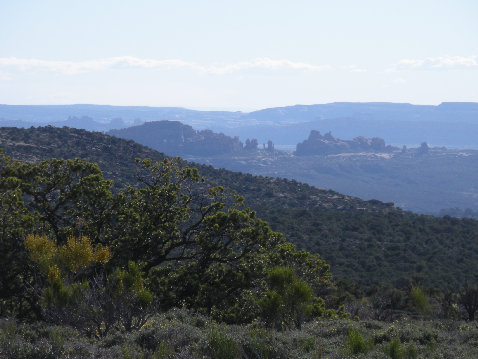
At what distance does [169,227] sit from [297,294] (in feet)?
22.9

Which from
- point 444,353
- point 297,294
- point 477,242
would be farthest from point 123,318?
point 477,242

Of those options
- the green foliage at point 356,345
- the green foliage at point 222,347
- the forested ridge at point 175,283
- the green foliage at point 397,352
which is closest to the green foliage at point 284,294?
the forested ridge at point 175,283

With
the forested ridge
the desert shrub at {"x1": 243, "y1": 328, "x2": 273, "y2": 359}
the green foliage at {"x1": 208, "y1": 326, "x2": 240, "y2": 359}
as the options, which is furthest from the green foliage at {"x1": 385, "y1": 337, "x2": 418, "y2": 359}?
the green foliage at {"x1": 208, "y1": 326, "x2": 240, "y2": 359}

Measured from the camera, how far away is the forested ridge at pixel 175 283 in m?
8.26

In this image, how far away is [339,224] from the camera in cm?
4112

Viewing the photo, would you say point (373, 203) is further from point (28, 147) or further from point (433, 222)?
point (28, 147)

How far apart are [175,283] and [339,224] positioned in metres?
28.4

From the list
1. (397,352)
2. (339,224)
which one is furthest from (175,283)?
(339,224)

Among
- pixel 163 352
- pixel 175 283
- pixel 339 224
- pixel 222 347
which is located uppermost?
pixel 222 347

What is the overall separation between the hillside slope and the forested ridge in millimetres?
391

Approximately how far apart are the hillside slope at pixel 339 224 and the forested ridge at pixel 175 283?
391mm

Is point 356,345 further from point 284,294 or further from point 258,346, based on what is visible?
point 284,294

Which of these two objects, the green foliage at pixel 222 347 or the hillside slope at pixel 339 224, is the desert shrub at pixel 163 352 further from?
the hillside slope at pixel 339 224

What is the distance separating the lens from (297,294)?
31.7 feet
